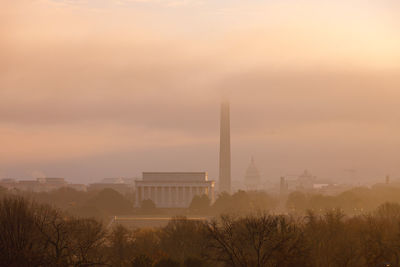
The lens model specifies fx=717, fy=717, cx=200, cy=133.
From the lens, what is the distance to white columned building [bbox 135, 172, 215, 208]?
166m

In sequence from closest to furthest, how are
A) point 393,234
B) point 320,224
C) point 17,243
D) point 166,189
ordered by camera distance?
point 17,243
point 393,234
point 320,224
point 166,189

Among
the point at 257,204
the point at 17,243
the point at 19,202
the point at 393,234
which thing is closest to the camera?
the point at 17,243

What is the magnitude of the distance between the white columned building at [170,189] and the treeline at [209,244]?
94.6 meters

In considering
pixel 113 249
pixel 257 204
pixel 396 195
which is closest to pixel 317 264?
pixel 113 249

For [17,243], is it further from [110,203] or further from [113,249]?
[110,203]

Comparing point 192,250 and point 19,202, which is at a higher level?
point 19,202

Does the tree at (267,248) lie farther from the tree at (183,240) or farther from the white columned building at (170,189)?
the white columned building at (170,189)

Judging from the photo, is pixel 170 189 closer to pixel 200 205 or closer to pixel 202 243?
pixel 200 205

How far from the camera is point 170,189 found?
167m

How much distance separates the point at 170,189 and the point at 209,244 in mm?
109186

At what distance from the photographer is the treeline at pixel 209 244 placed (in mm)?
47375

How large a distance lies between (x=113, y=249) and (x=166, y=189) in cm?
10388

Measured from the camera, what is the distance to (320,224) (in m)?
65.7

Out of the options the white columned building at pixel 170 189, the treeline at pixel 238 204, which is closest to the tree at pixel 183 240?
the treeline at pixel 238 204
